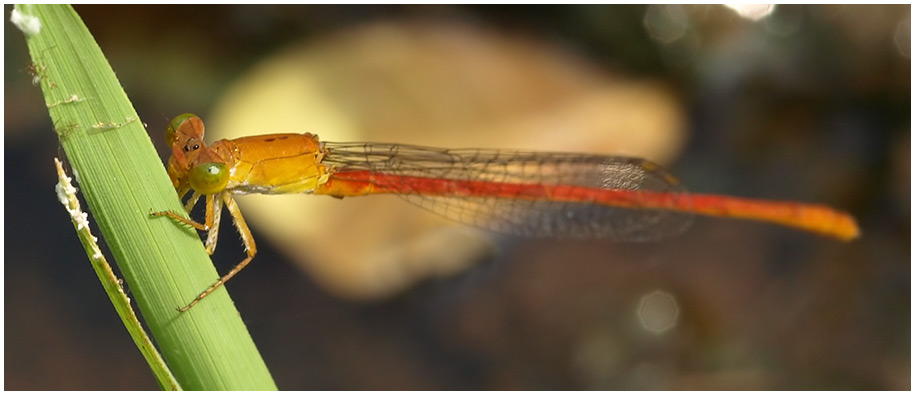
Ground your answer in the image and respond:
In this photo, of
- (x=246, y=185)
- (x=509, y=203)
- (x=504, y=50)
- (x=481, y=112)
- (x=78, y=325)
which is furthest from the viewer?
(x=504, y=50)

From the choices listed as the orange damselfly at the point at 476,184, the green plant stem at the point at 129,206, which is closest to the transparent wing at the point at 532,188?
the orange damselfly at the point at 476,184

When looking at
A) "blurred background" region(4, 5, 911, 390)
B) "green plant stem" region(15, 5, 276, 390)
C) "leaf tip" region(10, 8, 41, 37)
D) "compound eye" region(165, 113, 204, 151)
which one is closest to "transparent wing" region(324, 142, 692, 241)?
"compound eye" region(165, 113, 204, 151)

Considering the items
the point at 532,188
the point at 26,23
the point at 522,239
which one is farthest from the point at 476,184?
the point at 26,23

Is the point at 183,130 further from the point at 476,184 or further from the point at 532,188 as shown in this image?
the point at 532,188

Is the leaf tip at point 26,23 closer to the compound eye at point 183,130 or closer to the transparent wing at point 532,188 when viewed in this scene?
the compound eye at point 183,130

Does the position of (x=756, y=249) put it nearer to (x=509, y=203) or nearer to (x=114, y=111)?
(x=509, y=203)

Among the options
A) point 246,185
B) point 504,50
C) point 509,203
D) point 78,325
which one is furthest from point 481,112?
point 78,325

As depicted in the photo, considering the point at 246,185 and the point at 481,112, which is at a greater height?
the point at 481,112

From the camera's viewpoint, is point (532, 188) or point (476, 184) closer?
point (476, 184)

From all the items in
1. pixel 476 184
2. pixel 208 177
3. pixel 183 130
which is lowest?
pixel 208 177
